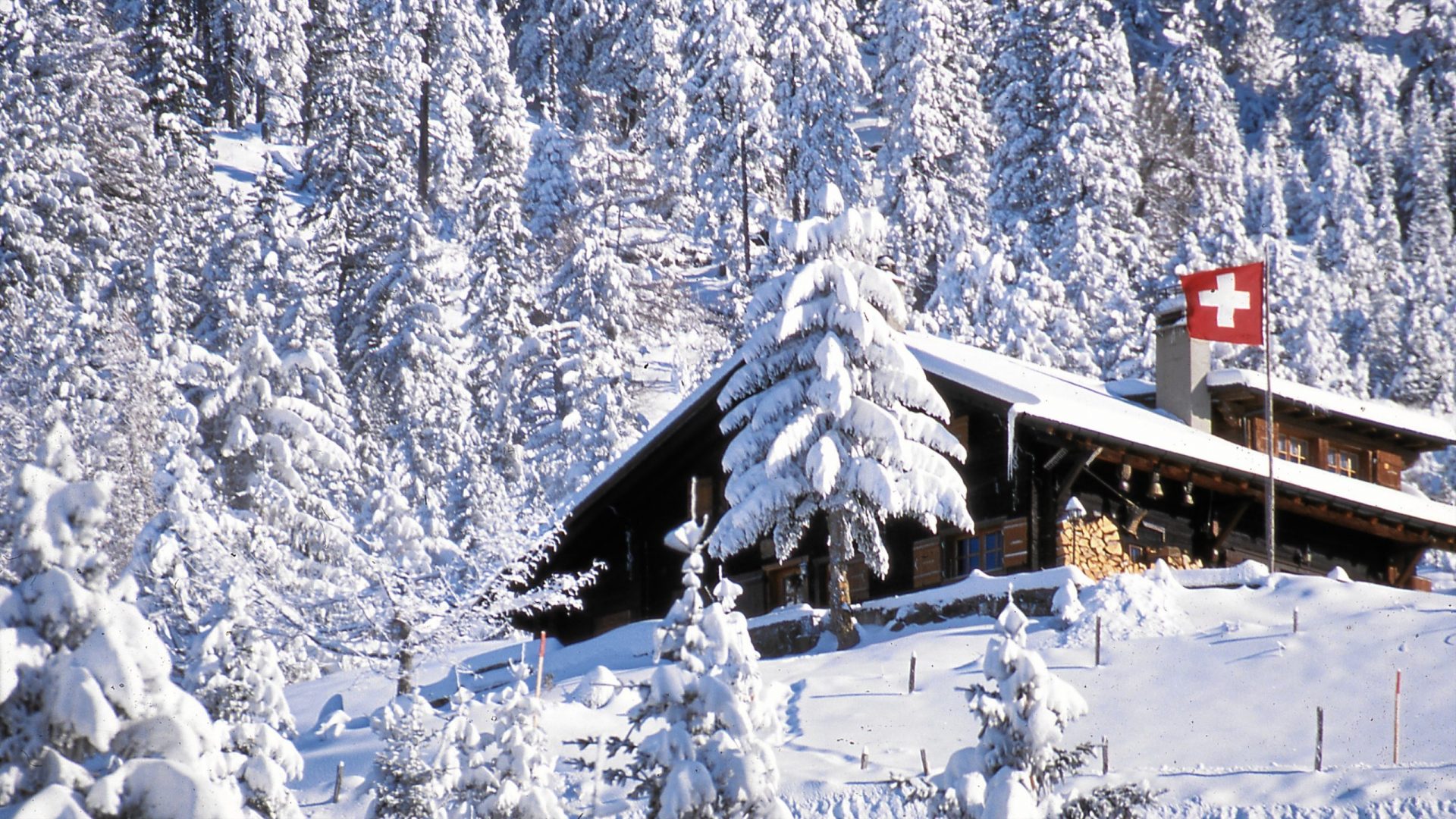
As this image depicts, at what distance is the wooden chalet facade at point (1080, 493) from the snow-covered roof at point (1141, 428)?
0.05m

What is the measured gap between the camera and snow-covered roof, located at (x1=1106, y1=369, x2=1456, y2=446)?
31.3 metres

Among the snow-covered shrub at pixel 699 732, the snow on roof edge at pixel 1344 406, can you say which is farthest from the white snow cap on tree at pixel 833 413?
the snow-covered shrub at pixel 699 732

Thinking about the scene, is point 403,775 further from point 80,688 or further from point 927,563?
point 927,563

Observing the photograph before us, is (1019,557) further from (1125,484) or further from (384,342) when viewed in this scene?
(384,342)

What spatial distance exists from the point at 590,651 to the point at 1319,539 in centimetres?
1345

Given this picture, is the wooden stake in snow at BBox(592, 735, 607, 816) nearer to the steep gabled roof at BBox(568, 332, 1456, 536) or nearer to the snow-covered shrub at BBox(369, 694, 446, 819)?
the snow-covered shrub at BBox(369, 694, 446, 819)

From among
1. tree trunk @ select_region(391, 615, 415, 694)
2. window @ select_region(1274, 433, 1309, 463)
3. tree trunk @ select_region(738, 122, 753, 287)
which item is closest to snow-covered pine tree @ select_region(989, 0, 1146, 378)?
tree trunk @ select_region(738, 122, 753, 287)

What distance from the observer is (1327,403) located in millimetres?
32219

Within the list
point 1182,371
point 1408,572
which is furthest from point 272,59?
point 1408,572

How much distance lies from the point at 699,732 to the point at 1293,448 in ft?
69.9

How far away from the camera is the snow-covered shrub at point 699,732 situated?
14523 mm

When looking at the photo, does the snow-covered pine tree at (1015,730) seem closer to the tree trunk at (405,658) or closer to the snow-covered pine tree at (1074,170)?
the tree trunk at (405,658)

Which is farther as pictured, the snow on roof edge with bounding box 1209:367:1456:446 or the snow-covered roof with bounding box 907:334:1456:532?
the snow on roof edge with bounding box 1209:367:1456:446

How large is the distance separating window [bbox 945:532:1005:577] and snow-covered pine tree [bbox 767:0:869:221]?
31.7 meters
